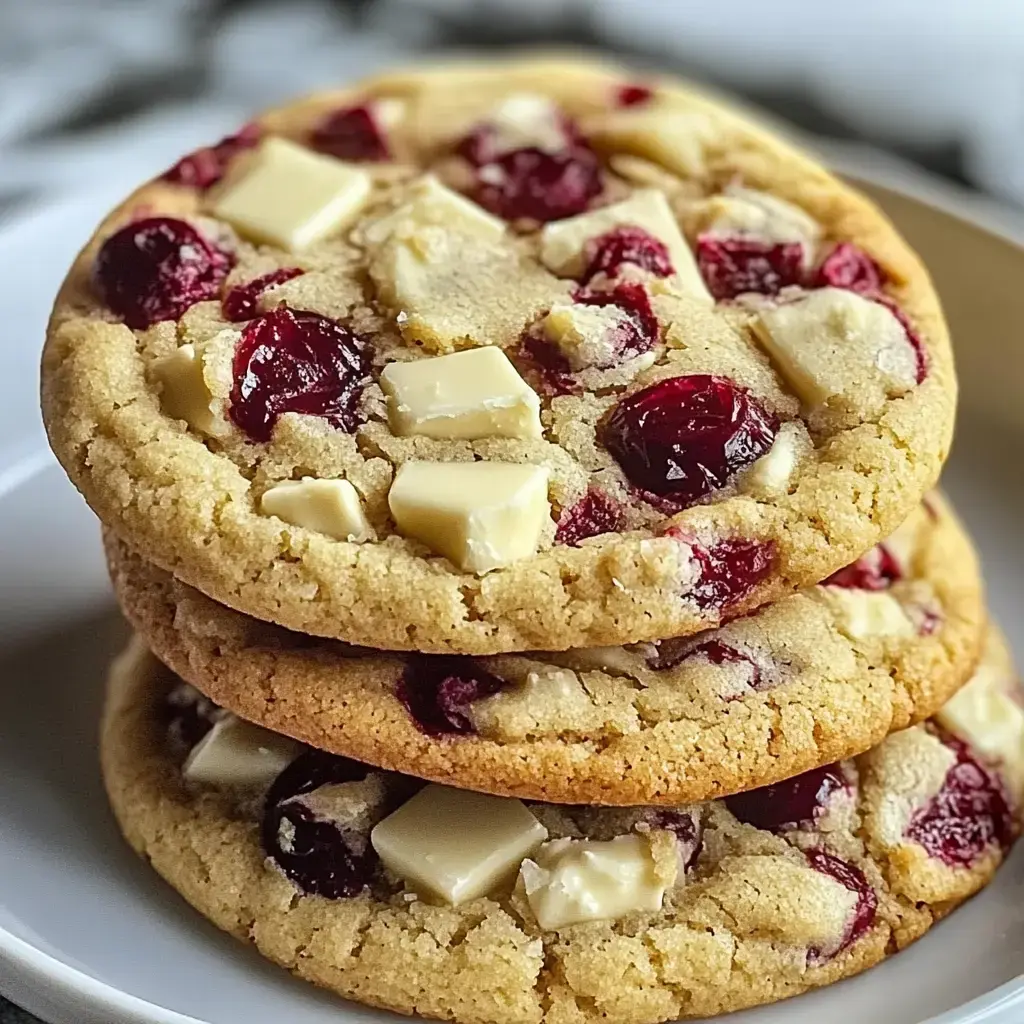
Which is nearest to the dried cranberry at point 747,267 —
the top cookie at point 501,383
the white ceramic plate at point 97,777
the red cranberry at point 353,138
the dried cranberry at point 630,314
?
the top cookie at point 501,383

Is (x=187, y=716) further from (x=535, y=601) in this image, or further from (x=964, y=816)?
(x=964, y=816)

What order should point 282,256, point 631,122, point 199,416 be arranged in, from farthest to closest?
point 631,122 → point 282,256 → point 199,416

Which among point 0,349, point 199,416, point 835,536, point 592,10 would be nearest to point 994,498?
point 835,536

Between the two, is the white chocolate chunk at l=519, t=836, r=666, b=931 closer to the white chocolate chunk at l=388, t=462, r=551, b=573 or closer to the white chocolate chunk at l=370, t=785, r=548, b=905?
the white chocolate chunk at l=370, t=785, r=548, b=905

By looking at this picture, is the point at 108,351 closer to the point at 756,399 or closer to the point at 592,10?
the point at 756,399

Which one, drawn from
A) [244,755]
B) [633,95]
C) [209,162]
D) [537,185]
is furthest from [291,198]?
[244,755]
